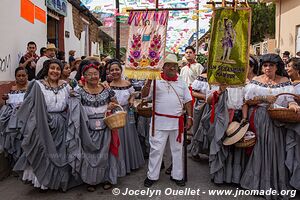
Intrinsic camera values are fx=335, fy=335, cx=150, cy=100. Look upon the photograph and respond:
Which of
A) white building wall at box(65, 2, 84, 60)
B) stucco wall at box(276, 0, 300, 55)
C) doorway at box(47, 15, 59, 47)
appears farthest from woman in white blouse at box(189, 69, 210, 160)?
stucco wall at box(276, 0, 300, 55)

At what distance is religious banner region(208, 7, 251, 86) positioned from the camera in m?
4.28

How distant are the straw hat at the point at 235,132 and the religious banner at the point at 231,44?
22.6 inches

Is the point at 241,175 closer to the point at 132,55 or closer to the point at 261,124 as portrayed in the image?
the point at 261,124

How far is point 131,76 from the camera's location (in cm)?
465

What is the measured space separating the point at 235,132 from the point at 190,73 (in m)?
3.71

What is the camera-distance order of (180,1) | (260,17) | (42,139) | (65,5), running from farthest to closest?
(260,17) < (180,1) < (65,5) < (42,139)

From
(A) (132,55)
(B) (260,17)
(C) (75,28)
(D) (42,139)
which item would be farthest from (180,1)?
(D) (42,139)

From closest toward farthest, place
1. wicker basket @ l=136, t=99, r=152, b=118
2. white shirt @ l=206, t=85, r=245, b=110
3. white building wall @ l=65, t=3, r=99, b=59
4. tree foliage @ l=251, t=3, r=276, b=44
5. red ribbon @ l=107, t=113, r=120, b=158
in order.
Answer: red ribbon @ l=107, t=113, r=120, b=158, white shirt @ l=206, t=85, r=245, b=110, wicker basket @ l=136, t=99, r=152, b=118, white building wall @ l=65, t=3, r=99, b=59, tree foliage @ l=251, t=3, r=276, b=44

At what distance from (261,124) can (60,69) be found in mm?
2801

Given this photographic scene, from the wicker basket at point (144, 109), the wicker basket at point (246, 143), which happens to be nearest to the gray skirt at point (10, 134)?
the wicker basket at point (144, 109)

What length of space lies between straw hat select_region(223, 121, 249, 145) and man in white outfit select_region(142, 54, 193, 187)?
→ 2.10ft

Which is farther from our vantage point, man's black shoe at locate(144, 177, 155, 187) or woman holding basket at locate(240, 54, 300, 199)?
man's black shoe at locate(144, 177, 155, 187)

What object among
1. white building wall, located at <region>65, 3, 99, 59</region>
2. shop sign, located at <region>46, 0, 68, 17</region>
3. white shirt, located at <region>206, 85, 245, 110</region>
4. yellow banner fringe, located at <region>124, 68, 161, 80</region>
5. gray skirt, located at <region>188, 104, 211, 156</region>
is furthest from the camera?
white building wall, located at <region>65, 3, 99, 59</region>

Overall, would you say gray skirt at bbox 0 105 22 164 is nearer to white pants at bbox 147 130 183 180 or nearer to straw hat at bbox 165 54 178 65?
white pants at bbox 147 130 183 180
